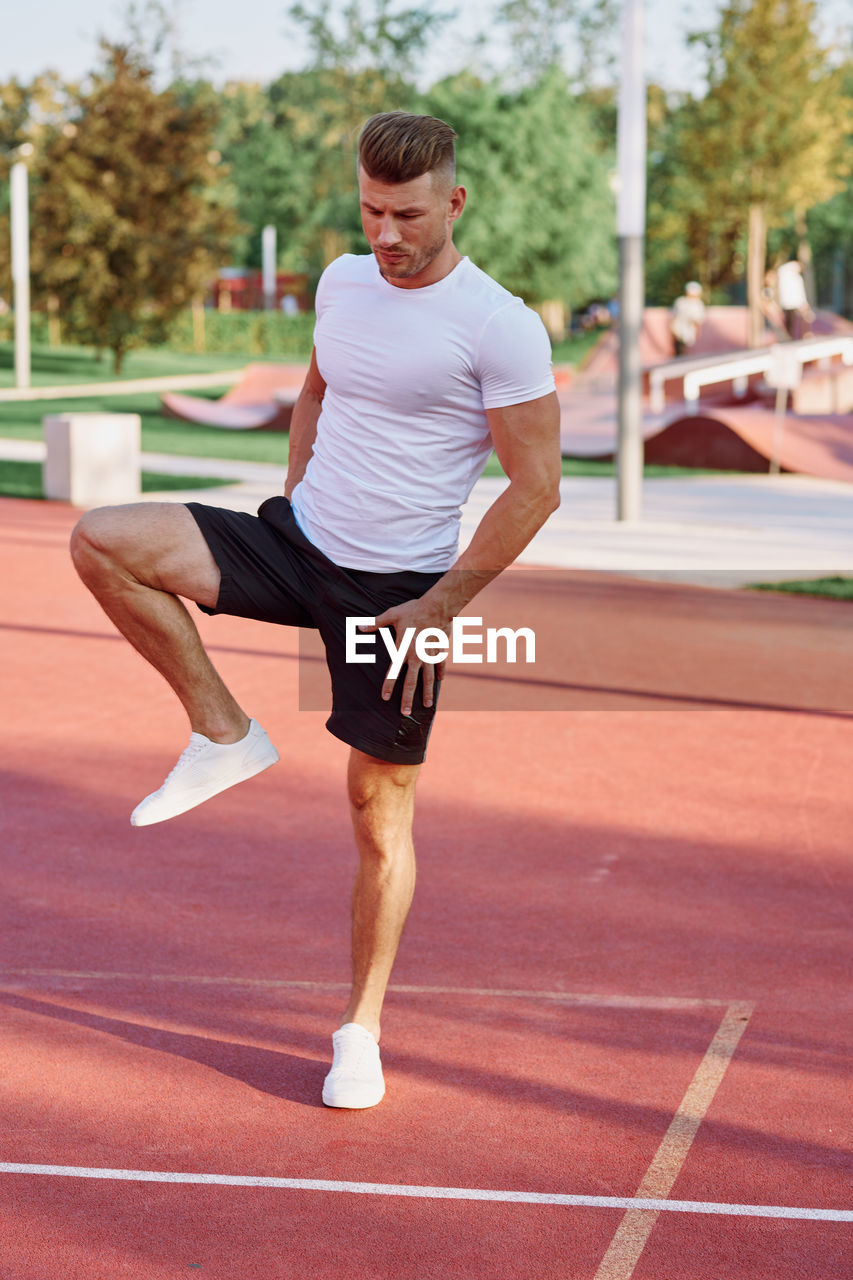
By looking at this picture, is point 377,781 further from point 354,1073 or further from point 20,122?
point 20,122

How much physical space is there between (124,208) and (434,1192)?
36021 mm

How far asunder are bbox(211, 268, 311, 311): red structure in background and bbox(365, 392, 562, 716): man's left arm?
79.1 metres

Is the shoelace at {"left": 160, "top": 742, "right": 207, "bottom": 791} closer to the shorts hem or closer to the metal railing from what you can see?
the shorts hem

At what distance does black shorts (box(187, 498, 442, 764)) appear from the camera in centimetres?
377

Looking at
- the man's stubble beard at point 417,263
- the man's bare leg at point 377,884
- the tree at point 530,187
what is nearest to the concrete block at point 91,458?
the man's bare leg at point 377,884

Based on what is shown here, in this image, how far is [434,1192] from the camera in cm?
349

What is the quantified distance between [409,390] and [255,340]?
5715 centimetres

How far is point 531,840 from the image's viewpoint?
6273 millimetres

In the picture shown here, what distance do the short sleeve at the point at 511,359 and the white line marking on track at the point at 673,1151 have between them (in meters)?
1.74

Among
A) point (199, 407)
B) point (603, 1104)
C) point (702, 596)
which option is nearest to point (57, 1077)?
point (603, 1104)

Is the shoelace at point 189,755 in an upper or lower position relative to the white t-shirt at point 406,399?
lower

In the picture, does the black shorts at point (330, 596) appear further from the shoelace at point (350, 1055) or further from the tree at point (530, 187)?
the tree at point (530, 187)

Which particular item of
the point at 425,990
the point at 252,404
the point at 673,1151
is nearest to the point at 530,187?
the point at 252,404

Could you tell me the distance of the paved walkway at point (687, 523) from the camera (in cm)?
1350
